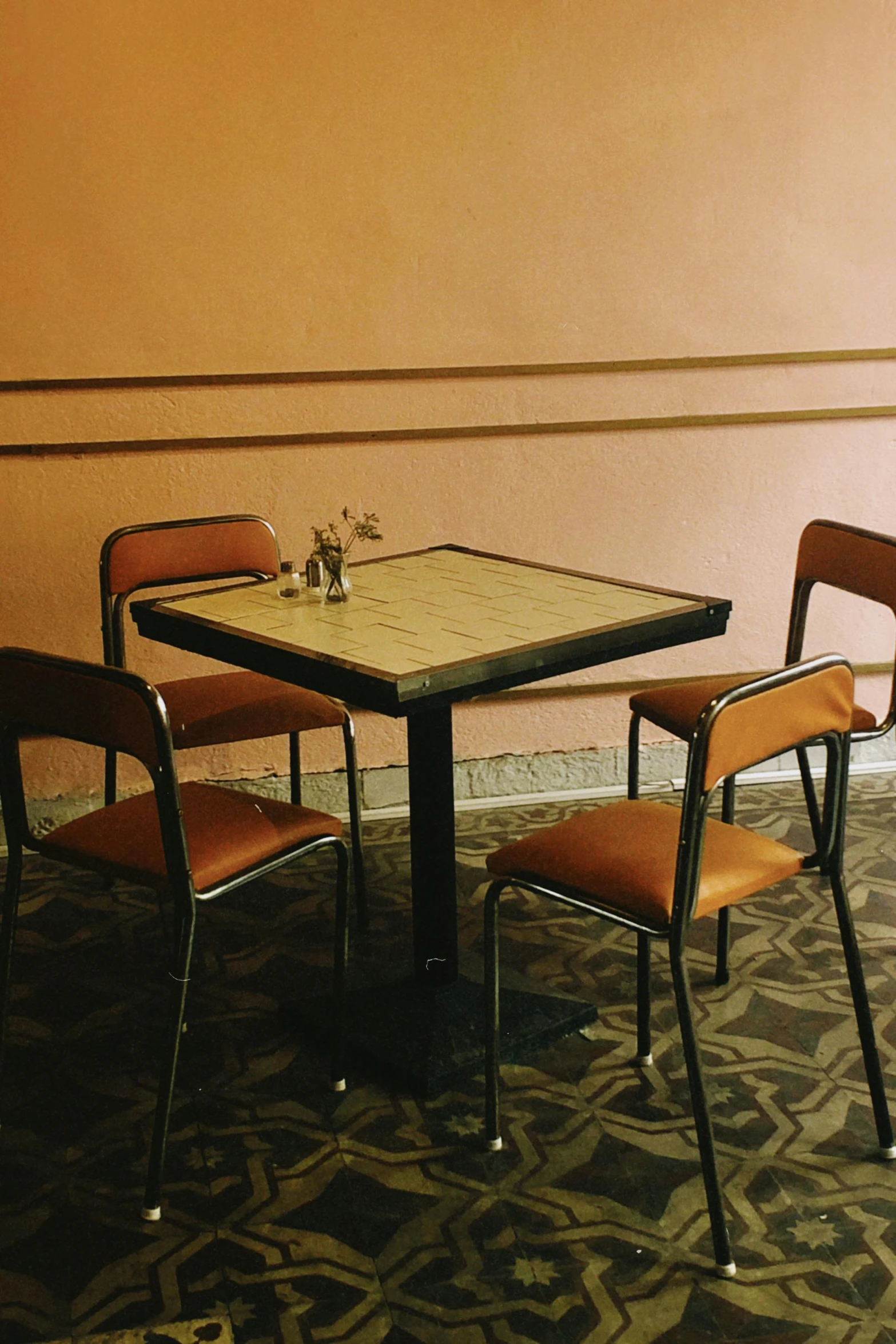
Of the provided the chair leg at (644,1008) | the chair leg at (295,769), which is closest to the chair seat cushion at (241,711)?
the chair leg at (295,769)

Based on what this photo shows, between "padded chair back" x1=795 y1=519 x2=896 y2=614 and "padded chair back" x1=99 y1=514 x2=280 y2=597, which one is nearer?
"padded chair back" x1=795 y1=519 x2=896 y2=614

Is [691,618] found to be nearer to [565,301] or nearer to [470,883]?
[470,883]

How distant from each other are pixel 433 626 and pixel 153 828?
0.61 metres

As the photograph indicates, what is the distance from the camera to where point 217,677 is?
3.32 metres

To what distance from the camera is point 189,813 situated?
97.1 inches

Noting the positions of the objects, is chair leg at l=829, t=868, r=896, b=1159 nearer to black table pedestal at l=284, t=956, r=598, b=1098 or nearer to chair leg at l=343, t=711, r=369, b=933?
black table pedestal at l=284, t=956, r=598, b=1098

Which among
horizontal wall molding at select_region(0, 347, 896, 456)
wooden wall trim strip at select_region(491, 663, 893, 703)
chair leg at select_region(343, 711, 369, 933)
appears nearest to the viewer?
chair leg at select_region(343, 711, 369, 933)

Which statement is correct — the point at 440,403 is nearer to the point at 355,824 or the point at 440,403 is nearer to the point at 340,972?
the point at 355,824

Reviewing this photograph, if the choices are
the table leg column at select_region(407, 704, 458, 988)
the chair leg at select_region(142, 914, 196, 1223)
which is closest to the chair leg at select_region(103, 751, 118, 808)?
the table leg column at select_region(407, 704, 458, 988)

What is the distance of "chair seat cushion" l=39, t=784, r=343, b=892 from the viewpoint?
2.28 m

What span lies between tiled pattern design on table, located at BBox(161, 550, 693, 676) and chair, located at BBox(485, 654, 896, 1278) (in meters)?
0.34

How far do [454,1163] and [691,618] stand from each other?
3.37ft

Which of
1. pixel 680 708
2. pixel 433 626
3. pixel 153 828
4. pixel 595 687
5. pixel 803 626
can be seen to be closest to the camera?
pixel 153 828

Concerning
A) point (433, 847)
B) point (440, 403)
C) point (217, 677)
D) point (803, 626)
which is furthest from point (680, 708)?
point (440, 403)
